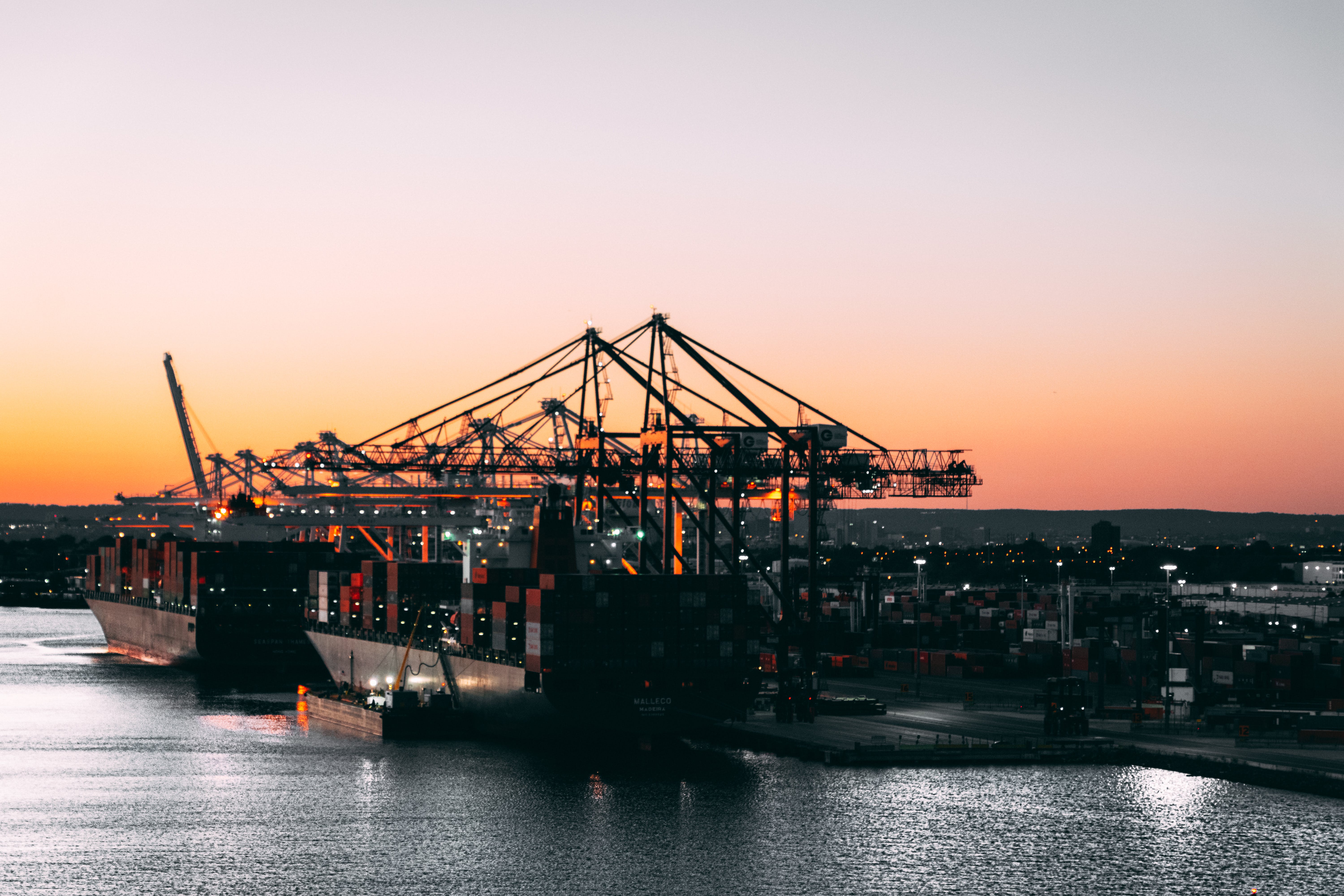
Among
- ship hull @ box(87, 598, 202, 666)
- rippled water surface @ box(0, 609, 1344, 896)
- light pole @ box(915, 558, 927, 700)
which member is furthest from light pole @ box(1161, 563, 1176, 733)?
ship hull @ box(87, 598, 202, 666)

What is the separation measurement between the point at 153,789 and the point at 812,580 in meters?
27.5

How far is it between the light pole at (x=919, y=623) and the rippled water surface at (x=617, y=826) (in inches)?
1026

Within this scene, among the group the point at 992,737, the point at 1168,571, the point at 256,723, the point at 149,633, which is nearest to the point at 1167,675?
the point at 992,737

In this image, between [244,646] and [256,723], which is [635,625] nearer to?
[256,723]

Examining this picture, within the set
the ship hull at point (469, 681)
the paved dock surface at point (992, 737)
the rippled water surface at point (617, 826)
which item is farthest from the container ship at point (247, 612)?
the paved dock surface at point (992, 737)

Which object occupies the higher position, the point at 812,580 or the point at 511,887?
the point at 812,580

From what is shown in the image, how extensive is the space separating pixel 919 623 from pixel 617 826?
52109mm

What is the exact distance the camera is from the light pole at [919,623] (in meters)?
86.9

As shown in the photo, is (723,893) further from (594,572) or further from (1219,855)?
(594,572)

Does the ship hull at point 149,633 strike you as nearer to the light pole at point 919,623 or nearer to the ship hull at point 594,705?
the light pole at point 919,623

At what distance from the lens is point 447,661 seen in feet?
236

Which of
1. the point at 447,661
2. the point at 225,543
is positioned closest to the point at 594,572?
the point at 447,661

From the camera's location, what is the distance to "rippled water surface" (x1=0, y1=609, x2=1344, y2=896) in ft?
138

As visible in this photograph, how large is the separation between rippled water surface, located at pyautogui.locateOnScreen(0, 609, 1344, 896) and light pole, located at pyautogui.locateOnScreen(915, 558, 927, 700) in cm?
2607
